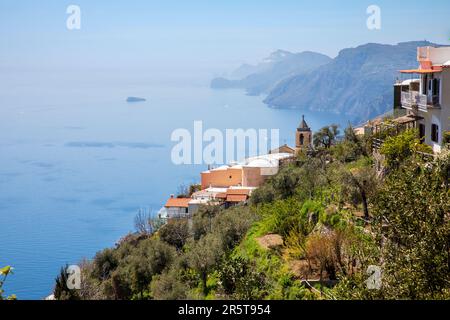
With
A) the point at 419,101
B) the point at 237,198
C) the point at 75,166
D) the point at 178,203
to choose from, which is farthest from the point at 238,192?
the point at 75,166

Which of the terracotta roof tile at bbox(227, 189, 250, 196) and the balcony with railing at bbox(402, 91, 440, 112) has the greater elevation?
the balcony with railing at bbox(402, 91, 440, 112)

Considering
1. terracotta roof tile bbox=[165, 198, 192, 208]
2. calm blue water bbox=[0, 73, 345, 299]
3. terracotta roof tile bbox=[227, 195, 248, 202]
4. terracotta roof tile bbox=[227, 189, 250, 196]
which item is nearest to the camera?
terracotta roof tile bbox=[227, 195, 248, 202]

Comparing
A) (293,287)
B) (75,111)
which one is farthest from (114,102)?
(293,287)

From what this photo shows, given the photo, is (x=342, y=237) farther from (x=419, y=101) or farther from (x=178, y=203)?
(x=178, y=203)

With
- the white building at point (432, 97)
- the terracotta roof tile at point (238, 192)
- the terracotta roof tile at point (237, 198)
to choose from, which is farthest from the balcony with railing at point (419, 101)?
the terracotta roof tile at point (238, 192)

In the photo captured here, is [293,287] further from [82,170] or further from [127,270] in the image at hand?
[82,170]

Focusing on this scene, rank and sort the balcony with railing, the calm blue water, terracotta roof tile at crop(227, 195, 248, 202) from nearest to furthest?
the balcony with railing
terracotta roof tile at crop(227, 195, 248, 202)
the calm blue water

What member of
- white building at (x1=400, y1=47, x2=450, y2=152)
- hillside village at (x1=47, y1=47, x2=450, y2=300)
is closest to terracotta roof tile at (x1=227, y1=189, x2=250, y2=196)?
hillside village at (x1=47, y1=47, x2=450, y2=300)

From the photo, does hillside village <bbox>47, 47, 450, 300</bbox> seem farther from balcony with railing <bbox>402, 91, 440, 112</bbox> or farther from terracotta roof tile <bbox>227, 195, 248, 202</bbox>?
terracotta roof tile <bbox>227, 195, 248, 202</bbox>
